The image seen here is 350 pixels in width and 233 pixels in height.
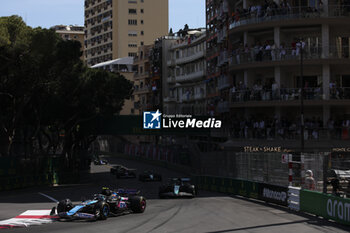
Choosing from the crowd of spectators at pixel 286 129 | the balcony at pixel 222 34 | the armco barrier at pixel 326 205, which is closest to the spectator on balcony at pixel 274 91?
the crowd of spectators at pixel 286 129

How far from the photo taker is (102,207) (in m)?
22.5

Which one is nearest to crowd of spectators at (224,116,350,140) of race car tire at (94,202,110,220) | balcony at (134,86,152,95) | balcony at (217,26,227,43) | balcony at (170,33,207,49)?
balcony at (217,26,227,43)

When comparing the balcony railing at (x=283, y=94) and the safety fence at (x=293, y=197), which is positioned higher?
the balcony railing at (x=283, y=94)

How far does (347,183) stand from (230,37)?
32948mm

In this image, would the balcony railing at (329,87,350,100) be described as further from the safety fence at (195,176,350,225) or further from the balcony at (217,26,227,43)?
the balcony at (217,26,227,43)

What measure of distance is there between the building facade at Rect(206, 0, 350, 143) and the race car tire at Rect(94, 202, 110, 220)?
73.6ft

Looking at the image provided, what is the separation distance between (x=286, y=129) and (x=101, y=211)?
23154mm

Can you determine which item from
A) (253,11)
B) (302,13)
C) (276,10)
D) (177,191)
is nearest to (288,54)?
(302,13)

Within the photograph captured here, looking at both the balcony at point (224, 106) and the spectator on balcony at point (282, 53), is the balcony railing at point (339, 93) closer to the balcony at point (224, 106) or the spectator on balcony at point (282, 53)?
the spectator on balcony at point (282, 53)

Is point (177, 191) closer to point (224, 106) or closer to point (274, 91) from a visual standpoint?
point (274, 91)

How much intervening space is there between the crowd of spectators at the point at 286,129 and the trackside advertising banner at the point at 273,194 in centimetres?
1242

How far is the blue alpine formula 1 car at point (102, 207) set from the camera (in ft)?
72.2

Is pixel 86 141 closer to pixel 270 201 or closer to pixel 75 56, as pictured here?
pixel 75 56

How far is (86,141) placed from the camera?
258 feet
